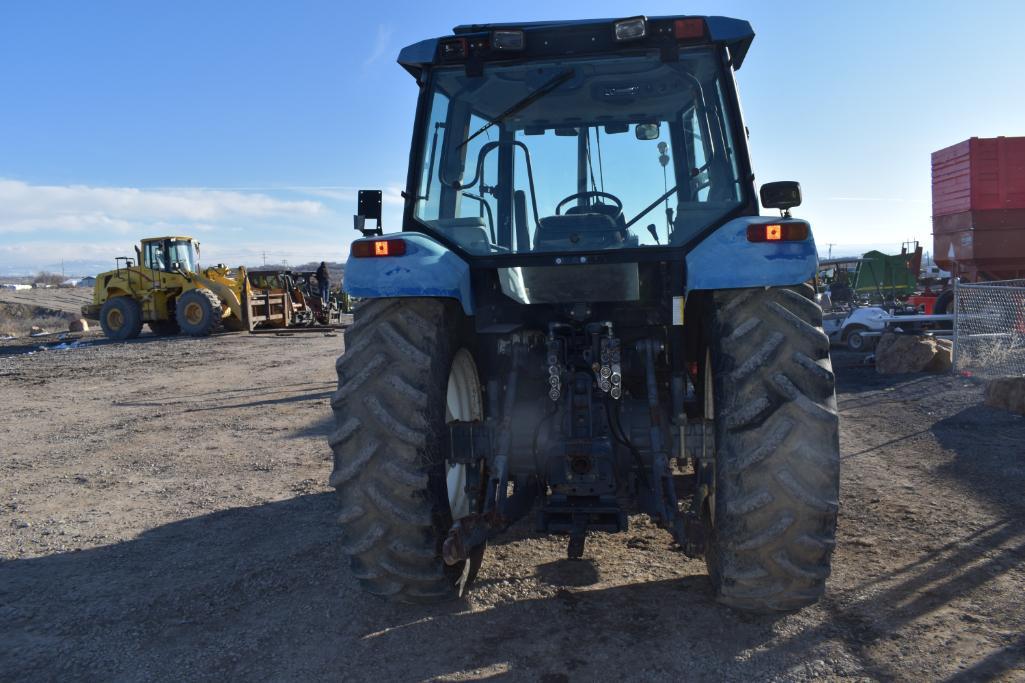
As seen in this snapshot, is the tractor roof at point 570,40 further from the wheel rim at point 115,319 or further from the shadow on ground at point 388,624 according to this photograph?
the wheel rim at point 115,319

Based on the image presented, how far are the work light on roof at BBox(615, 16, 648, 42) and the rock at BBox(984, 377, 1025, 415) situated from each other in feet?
22.6

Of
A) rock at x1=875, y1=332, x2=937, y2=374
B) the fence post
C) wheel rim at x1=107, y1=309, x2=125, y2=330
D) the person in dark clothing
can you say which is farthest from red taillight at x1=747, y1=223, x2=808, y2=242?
the person in dark clothing

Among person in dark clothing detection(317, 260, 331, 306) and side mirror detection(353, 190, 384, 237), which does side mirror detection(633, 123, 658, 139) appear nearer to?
side mirror detection(353, 190, 384, 237)

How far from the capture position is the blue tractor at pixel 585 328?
3.18 m

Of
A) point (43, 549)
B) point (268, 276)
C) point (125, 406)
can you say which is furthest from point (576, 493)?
point (268, 276)

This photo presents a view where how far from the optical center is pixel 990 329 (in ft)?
35.3

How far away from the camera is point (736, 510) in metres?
3.14

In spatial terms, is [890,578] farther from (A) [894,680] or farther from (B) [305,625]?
(B) [305,625]

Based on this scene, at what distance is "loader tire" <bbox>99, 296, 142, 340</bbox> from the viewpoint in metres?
22.9

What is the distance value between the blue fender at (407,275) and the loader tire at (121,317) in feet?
71.7

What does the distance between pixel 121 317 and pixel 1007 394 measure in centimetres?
2209

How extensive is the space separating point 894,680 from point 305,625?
2.46 m

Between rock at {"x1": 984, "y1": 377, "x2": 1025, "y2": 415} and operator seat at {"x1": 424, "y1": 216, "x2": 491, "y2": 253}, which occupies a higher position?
operator seat at {"x1": 424, "y1": 216, "x2": 491, "y2": 253}

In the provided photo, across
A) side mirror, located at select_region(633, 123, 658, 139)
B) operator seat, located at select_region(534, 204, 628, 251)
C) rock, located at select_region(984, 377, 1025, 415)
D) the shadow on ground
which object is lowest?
the shadow on ground
